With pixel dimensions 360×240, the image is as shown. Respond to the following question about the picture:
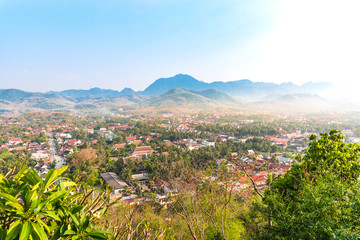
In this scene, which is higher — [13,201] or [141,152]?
[13,201]

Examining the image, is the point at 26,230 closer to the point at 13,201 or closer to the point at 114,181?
the point at 13,201

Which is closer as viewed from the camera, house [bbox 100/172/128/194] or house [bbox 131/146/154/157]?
house [bbox 100/172/128/194]

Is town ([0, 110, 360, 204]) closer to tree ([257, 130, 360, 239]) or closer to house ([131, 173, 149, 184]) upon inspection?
house ([131, 173, 149, 184])

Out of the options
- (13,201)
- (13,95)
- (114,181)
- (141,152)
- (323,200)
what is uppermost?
(13,95)

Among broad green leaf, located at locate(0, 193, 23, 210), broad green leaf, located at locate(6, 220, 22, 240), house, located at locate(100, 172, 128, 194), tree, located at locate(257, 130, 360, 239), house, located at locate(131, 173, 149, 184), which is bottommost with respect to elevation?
house, located at locate(131, 173, 149, 184)

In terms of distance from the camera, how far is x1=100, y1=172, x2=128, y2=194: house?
10277 millimetres

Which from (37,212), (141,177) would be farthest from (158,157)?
(37,212)

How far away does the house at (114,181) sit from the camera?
1028 cm

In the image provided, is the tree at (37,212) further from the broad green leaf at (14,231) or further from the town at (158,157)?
the town at (158,157)

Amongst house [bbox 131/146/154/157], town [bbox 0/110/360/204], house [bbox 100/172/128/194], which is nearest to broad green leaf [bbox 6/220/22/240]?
town [bbox 0/110/360/204]

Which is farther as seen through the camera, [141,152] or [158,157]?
[141,152]

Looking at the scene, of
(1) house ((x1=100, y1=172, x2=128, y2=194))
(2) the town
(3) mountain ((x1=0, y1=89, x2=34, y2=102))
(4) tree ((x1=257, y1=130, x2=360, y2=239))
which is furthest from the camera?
(3) mountain ((x1=0, y1=89, x2=34, y2=102))

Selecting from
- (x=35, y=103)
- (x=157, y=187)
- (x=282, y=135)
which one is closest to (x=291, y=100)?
(x=282, y=135)

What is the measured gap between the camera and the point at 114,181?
11.2 m
